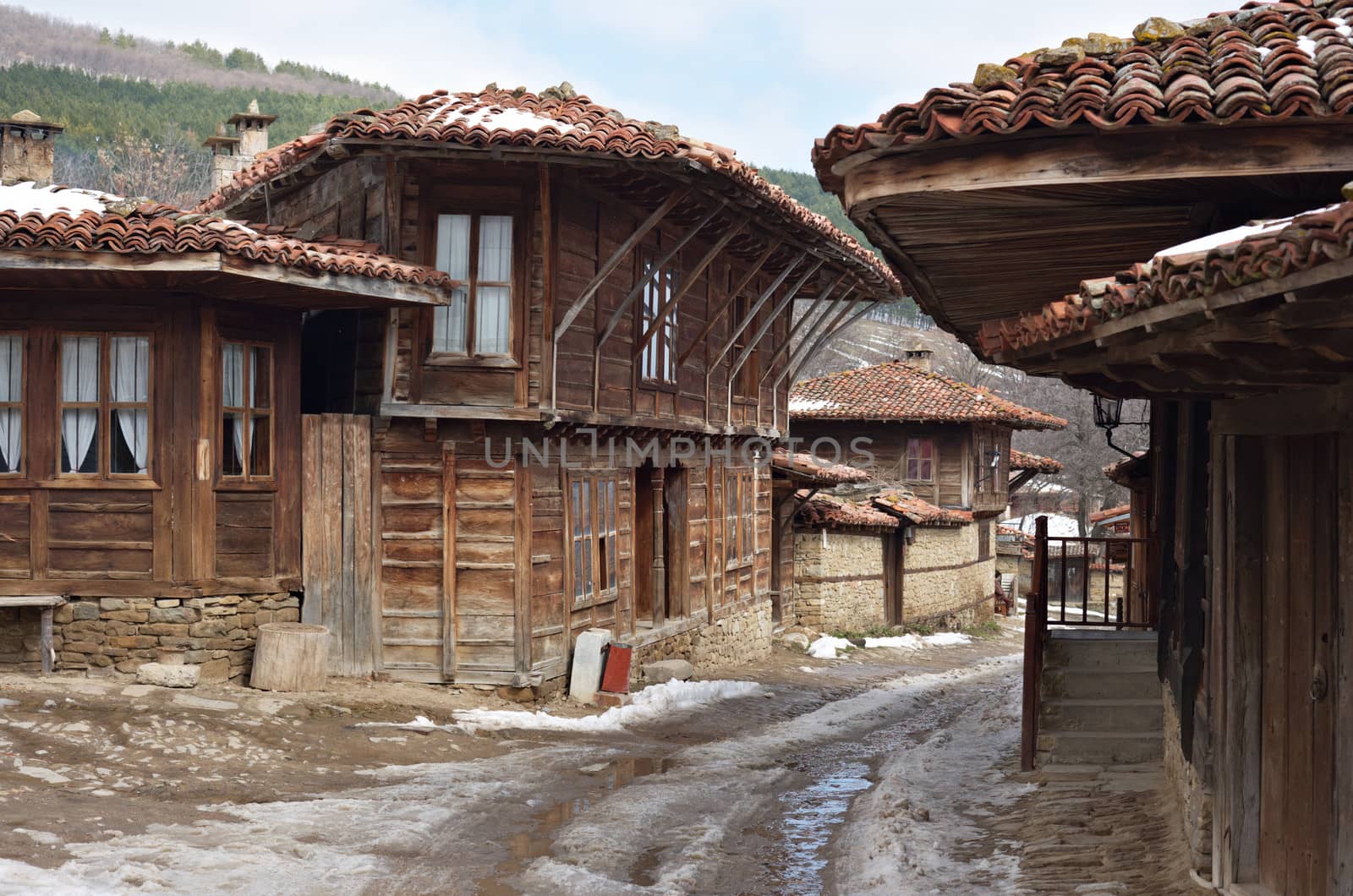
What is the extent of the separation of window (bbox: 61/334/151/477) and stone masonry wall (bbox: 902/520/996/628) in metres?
19.2

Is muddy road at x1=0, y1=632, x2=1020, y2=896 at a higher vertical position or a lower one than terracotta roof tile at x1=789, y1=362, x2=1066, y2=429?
lower

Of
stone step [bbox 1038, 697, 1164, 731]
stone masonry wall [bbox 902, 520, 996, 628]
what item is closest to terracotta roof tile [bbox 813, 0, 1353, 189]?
stone step [bbox 1038, 697, 1164, 731]

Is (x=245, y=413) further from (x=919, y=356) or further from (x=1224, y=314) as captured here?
(x=919, y=356)

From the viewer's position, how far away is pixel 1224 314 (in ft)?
13.3

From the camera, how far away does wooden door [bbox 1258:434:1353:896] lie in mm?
5074

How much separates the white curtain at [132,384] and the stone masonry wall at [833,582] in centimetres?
1505

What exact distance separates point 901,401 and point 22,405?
22463mm

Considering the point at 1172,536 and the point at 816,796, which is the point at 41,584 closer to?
the point at 816,796

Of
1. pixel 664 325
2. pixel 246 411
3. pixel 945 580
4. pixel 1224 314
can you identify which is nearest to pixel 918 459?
pixel 945 580

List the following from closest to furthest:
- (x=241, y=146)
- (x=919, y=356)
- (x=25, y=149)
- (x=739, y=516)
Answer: (x=25, y=149), (x=739, y=516), (x=241, y=146), (x=919, y=356)

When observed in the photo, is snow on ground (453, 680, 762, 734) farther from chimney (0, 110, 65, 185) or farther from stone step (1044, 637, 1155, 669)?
chimney (0, 110, 65, 185)

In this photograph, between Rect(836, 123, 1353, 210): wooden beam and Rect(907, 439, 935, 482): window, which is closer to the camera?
Rect(836, 123, 1353, 210): wooden beam

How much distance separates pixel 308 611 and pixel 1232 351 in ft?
32.6

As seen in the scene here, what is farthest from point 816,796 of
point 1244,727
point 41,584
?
point 41,584
